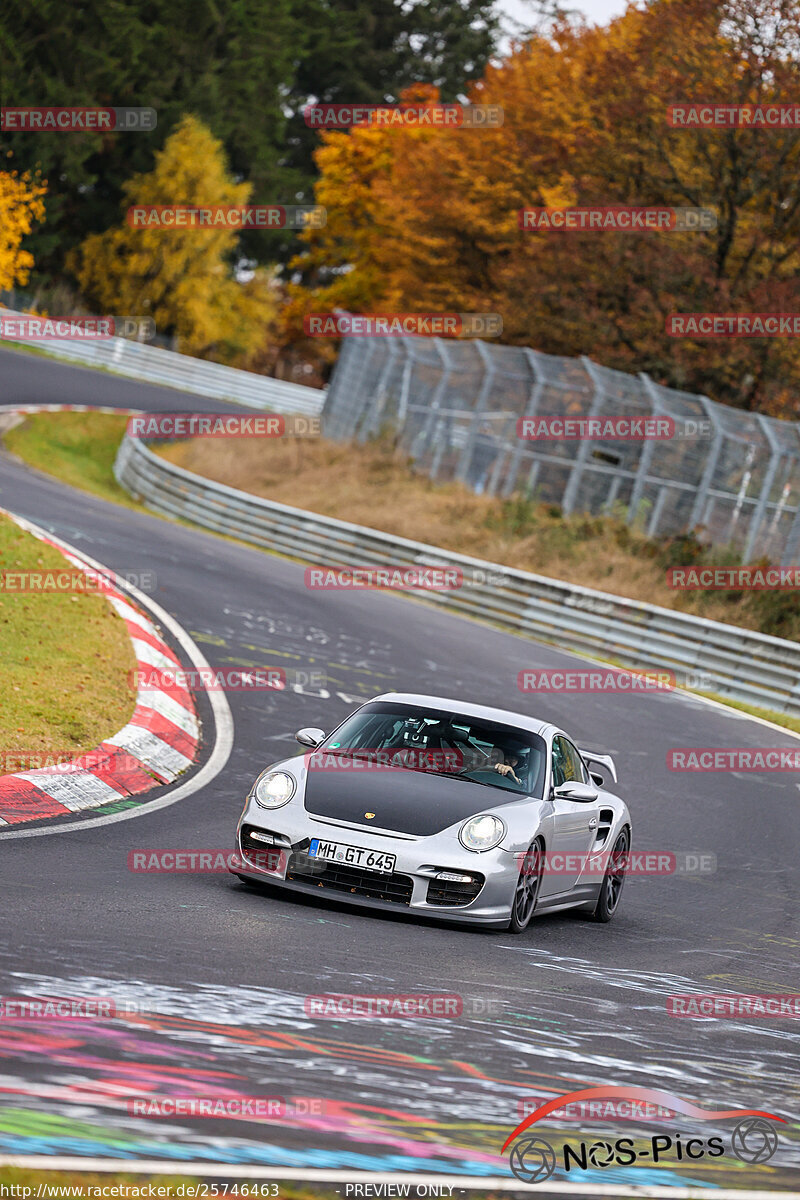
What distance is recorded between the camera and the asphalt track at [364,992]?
4.52 meters

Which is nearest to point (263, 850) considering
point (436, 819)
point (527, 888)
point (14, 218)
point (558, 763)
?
point (436, 819)

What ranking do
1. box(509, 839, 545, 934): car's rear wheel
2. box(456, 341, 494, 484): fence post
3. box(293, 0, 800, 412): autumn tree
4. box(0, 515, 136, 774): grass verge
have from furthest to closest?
1. box(293, 0, 800, 412): autumn tree
2. box(456, 341, 494, 484): fence post
3. box(0, 515, 136, 774): grass verge
4. box(509, 839, 545, 934): car's rear wheel

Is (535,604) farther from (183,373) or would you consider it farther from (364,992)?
(183,373)

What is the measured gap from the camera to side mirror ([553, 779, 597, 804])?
9227 mm

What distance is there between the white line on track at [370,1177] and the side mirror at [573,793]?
15.2ft

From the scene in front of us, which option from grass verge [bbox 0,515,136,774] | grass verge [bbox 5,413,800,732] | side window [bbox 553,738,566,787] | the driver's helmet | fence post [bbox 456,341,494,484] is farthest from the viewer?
fence post [bbox 456,341,494,484]

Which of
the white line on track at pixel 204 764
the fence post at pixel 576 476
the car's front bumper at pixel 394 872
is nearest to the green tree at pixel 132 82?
the fence post at pixel 576 476

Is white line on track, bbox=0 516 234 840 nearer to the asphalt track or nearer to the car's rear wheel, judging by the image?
the asphalt track

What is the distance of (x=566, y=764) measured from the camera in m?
10.0

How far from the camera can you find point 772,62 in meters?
35.0

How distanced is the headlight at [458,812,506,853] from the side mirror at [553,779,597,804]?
846 millimetres

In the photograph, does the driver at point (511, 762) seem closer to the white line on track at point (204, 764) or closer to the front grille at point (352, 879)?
the front grille at point (352, 879)

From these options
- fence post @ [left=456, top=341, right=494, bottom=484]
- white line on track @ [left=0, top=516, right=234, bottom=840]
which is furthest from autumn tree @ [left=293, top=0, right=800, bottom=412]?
white line on track @ [left=0, top=516, right=234, bottom=840]

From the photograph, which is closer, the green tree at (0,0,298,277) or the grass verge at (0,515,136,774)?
the grass verge at (0,515,136,774)
